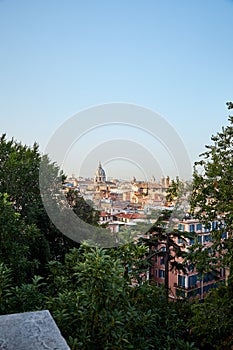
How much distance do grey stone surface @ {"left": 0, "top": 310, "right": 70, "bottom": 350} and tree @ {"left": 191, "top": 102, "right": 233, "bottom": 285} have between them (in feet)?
7.18

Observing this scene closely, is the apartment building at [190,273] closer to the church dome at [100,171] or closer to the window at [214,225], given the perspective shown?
the window at [214,225]

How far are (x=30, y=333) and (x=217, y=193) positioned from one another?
2.43m

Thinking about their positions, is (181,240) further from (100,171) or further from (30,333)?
(30,333)

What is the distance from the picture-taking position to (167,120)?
13.5 feet

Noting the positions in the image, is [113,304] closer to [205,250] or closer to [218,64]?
[205,250]

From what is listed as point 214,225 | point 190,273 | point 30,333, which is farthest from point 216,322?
point 190,273

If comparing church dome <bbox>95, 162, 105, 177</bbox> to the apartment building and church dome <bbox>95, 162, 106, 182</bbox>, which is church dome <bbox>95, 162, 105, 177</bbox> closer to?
church dome <bbox>95, 162, 106, 182</bbox>

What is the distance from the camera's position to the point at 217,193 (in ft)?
9.72

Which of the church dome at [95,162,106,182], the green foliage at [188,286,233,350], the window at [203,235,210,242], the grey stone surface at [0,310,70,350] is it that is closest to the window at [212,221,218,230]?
the window at [203,235,210,242]

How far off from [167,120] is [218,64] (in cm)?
132

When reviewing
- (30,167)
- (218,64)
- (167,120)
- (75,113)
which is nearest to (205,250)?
(167,120)

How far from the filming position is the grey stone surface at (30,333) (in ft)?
2.45

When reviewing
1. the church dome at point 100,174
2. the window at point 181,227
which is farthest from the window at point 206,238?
the window at point 181,227

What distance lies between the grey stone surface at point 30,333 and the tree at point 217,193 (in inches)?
86.1
